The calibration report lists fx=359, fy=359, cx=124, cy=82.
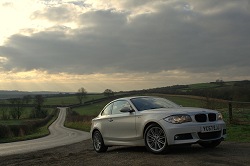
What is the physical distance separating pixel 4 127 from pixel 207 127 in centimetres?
4347

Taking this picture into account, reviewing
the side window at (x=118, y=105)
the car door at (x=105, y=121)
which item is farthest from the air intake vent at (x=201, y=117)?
the car door at (x=105, y=121)

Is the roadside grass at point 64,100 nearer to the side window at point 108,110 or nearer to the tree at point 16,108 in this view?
the tree at point 16,108

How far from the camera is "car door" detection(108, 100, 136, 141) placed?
993cm

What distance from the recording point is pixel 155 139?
9023 mm

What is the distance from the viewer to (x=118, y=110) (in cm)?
1085

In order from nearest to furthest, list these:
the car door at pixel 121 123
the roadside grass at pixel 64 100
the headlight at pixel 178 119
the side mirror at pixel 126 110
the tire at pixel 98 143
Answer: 1. the headlight at pixel 178 119
2. the car door at pixel 121 123
3. the side mirror at pixel 126 110
4. the tire at pixel 98 143
5. the roadside grass at pixel 64 100

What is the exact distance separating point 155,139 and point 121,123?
1619 mm

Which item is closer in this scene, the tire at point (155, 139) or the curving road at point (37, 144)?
the tire at point (155, 139)

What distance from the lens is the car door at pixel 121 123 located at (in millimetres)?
9933

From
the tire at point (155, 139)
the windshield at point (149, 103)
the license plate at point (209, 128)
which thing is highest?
the windshield at point (149, 103)

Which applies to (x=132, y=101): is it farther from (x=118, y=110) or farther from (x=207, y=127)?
(x=207, y=127)

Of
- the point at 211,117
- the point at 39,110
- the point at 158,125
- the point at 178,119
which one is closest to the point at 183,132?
the point at 178,119

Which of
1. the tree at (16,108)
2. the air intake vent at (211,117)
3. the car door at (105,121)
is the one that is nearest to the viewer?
the air intake vent at (211,117)

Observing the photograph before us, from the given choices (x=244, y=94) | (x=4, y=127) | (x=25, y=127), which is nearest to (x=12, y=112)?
(x=25, y=127)
